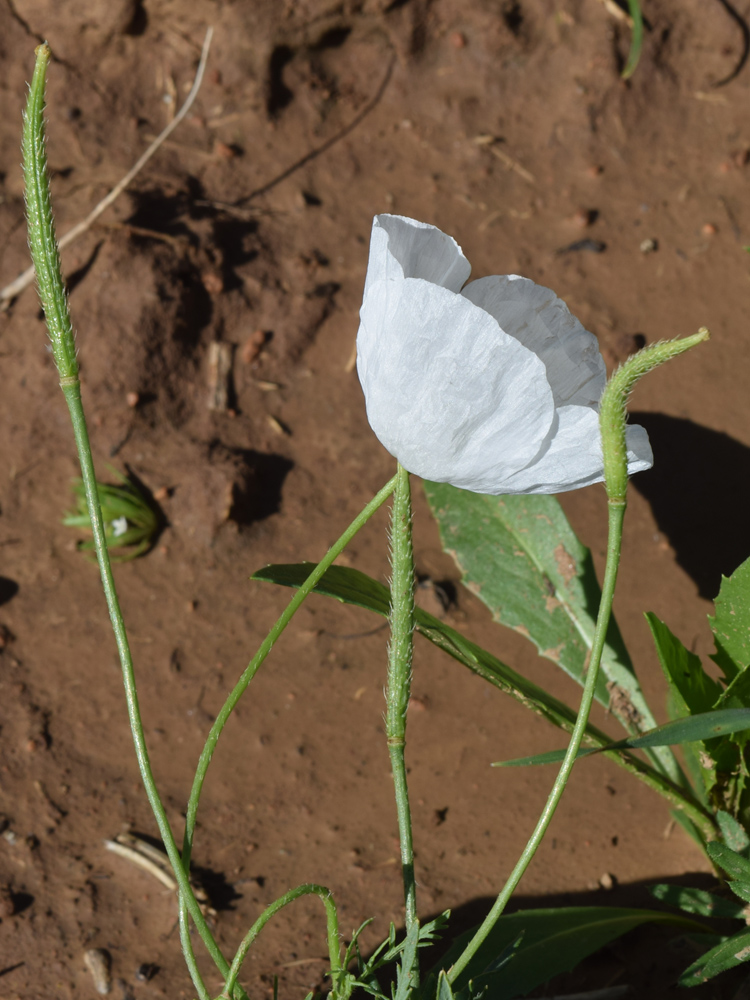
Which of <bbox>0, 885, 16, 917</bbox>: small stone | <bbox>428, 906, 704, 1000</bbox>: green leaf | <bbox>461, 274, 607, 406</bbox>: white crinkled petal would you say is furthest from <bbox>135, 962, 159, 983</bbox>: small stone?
<bbox>461, 274, 607, 406</bbox>: white crinkled petal

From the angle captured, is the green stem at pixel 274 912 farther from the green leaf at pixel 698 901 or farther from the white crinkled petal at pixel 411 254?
the white crinkled petal at pixel 411 254

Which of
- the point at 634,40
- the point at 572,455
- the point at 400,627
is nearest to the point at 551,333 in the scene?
the point at 572,455

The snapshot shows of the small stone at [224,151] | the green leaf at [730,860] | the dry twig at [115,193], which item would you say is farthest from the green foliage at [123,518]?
the green leaf at [730,860]

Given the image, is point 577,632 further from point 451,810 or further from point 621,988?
point 621,988

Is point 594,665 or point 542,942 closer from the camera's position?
point 594,665

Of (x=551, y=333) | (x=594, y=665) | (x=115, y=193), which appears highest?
(x=115, y=193)

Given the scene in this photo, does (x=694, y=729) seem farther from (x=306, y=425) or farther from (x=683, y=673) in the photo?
(x=306, y=425)

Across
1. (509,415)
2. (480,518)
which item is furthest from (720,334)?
(509,415)

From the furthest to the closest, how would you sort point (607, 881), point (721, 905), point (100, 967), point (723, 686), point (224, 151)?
point (224, 151)
point (607, 881)
point (100, 967)
point (723, 686)
point (721, 905)
